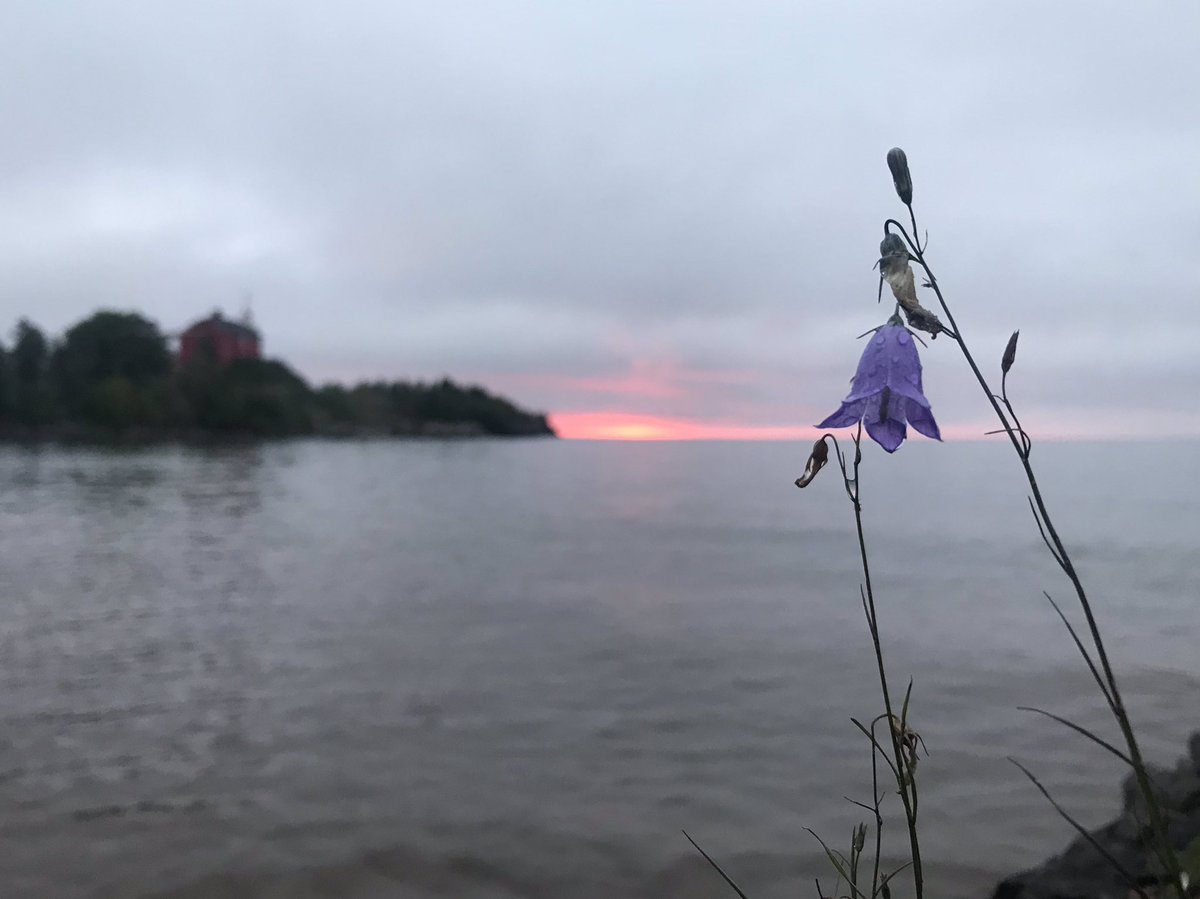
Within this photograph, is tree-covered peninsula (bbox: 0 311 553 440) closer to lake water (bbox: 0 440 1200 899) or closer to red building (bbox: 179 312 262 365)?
red building (bbox: 179 312 262 365)

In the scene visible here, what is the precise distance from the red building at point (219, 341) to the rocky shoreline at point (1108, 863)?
309ft

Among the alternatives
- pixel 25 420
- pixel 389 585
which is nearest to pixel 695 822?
pixel 389 585

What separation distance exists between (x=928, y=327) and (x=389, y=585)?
12834mm

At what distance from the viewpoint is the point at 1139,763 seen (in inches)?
45.9

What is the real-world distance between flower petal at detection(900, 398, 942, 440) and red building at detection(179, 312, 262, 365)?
95516 millimetres

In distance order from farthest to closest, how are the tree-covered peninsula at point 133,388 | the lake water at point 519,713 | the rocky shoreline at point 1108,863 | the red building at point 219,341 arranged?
the red building at point 219,341, the tree-covered peninsula at point 133,388, the lake water at point 519,713, the rocky shoreline at point 1108,863

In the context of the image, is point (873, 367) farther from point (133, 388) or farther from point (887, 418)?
point (133, 388)

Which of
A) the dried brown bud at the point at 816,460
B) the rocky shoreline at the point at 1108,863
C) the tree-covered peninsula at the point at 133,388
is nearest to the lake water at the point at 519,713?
the rocky shoreline at the point at 1108,863

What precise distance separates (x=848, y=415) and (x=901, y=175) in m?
0.36

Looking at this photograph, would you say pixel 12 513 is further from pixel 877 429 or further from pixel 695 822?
pixel 877 429

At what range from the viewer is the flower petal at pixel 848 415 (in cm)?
133

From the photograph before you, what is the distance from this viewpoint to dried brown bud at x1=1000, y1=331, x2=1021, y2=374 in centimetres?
120

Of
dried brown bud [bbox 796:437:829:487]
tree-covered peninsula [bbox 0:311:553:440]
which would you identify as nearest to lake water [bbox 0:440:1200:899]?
dried brown bud [bbox 796:437:829:487]

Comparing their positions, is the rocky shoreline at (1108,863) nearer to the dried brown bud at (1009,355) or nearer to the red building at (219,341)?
the dried brown bud at (1009,355)
